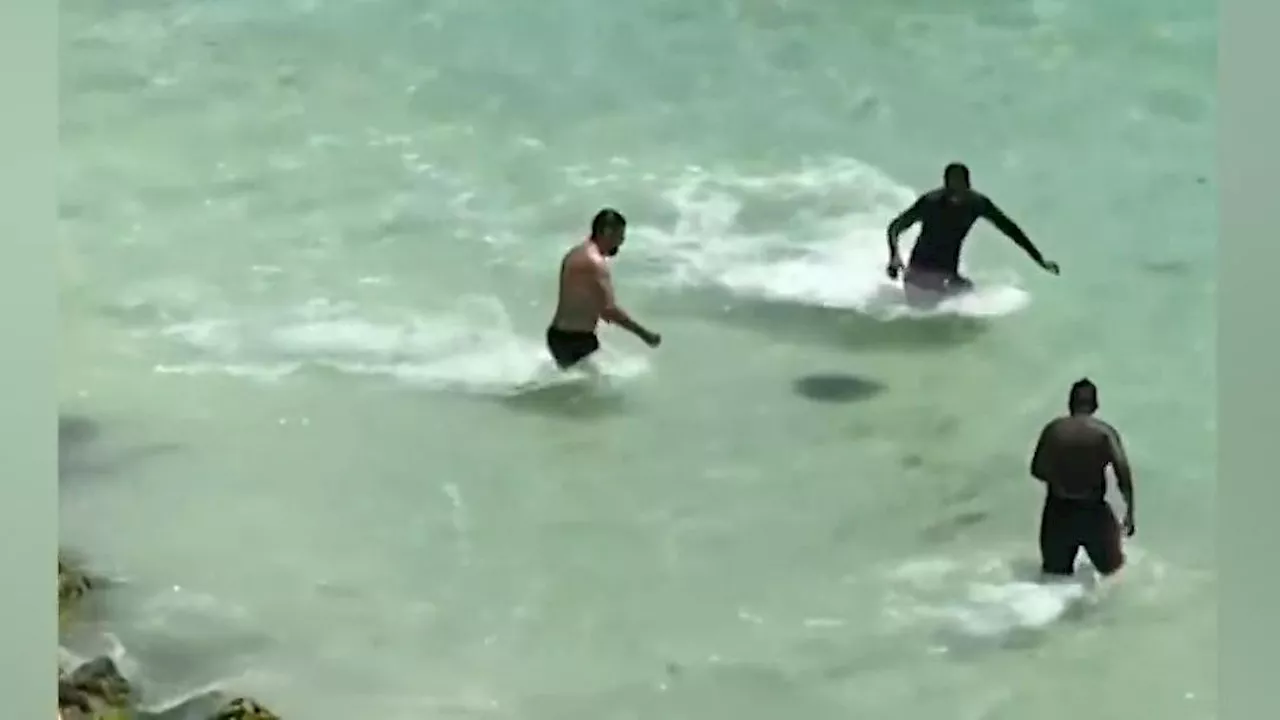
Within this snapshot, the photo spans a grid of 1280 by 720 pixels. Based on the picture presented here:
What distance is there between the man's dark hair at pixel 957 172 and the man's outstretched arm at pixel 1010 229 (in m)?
0.03

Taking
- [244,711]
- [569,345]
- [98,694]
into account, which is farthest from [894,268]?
[98,694]

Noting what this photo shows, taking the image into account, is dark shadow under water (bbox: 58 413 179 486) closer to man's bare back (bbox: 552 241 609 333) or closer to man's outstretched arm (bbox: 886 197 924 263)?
man's bare back (bbox: 552 241 609 333)

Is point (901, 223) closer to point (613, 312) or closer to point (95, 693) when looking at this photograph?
point (613, 312)

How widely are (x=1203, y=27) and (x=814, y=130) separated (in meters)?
0.40

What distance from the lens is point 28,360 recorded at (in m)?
1.42

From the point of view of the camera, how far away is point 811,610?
142cm

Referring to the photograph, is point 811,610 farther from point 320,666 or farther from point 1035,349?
point 320,666

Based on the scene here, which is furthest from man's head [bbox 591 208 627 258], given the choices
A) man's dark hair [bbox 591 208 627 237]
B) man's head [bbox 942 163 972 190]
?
man's head [bbox 942 163 972 190]

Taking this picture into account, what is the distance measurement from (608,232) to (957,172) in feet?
1.17

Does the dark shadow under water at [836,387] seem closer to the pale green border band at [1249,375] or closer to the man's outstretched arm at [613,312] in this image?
the man's outstretched arm at [613,312]

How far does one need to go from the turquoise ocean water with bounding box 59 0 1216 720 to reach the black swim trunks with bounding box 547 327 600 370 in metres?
0.02

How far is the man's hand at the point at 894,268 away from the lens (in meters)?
1.49

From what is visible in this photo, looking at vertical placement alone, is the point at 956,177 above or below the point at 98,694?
above

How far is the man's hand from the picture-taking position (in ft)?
4.89
